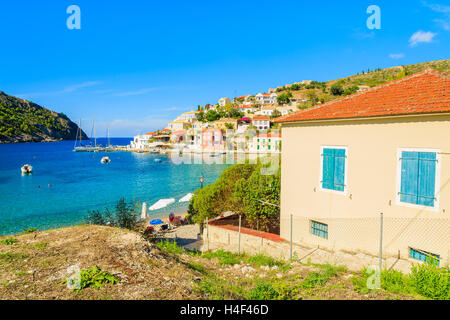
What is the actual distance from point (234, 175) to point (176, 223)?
975 centimetres

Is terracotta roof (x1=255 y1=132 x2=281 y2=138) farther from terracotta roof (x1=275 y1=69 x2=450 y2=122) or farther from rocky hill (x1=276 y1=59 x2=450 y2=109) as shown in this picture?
terracotta roof (x1=275 y1=69 x2=450 y2=122)

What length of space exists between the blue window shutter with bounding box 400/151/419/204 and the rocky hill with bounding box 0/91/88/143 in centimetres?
19440

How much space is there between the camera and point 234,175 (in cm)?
1402

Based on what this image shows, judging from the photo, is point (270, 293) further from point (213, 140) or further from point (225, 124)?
point (225, 124)

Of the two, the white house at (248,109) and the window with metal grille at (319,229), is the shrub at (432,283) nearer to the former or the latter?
the window with metal grille at (319,229)

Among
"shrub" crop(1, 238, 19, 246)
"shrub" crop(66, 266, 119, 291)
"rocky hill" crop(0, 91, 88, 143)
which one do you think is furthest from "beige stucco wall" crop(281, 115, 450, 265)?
"rocky hill" crop(0, 91, 88, 143)

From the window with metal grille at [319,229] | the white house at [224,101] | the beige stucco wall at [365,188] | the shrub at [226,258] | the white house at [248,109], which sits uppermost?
the white house at [224,101]

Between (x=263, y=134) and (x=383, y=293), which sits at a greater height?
(x=263, y=134)

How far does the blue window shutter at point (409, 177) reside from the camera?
7277 millimetres

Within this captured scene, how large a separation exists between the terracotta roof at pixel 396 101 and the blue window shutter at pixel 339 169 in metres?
1.21

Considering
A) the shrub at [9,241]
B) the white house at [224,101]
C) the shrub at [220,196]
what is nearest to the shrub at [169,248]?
the shrub at [220,196]
